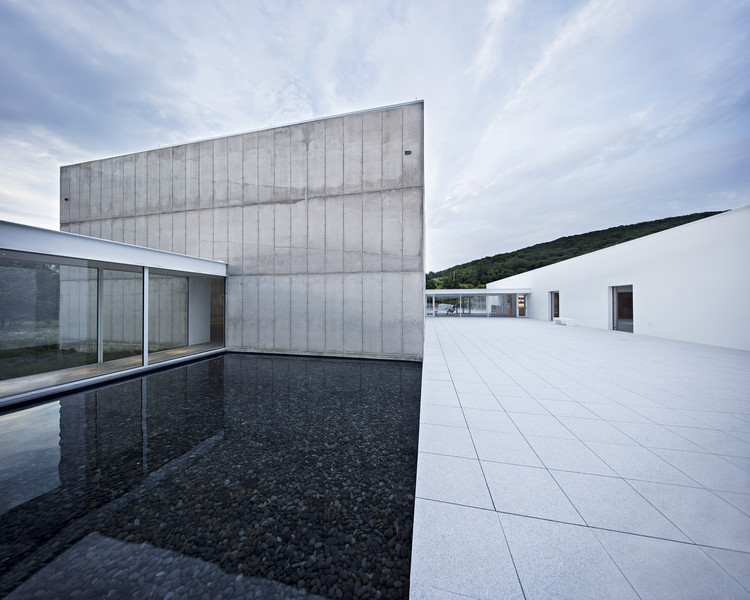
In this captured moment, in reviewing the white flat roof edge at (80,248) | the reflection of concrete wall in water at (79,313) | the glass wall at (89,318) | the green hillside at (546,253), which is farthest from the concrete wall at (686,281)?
the green hillside at (546,253)

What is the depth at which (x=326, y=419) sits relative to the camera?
372 centimetres

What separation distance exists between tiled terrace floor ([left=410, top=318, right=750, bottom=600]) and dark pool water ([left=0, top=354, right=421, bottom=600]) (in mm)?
335

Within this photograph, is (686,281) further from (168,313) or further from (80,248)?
(168,313)

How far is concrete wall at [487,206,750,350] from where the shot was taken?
318 inches

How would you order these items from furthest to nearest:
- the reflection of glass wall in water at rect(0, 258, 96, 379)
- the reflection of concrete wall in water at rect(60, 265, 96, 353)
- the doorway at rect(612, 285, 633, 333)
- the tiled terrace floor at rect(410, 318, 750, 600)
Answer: the doorway at rect(612, 285, 633, 333), the reflection of concrete wall in water at rect(60, 265, 96, 353), the reflection of glass wall in water at rect(0, 258, 96, 379), the tiled terrace floor at rect(410, 318, 750, 600)

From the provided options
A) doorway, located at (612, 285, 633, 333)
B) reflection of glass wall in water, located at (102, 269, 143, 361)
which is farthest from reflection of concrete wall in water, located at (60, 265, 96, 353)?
doorway, located at (612, 285, 633, 333)

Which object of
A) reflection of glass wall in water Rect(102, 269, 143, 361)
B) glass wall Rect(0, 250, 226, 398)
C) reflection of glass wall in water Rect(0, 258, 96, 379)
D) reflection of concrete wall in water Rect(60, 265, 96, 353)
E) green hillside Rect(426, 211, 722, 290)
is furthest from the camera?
green hillside Rect(426, 211, 722, 290)

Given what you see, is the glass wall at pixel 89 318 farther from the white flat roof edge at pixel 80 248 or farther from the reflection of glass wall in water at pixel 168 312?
the white flat roof edge at pixel 80 248

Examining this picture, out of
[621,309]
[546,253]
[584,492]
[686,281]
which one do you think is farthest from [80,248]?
[546,253]

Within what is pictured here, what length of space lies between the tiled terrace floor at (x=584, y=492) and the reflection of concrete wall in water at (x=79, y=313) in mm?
9366

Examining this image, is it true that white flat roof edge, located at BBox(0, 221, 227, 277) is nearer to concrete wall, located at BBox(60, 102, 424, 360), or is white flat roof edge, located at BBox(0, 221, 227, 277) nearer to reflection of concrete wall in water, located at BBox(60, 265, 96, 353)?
concrete wall, located at BBox(60, 102, 424, 360)

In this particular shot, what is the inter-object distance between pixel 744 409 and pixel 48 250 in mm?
11033

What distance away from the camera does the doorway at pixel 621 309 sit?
13374 mm

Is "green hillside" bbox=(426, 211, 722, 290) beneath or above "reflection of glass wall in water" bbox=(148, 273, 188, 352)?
above
